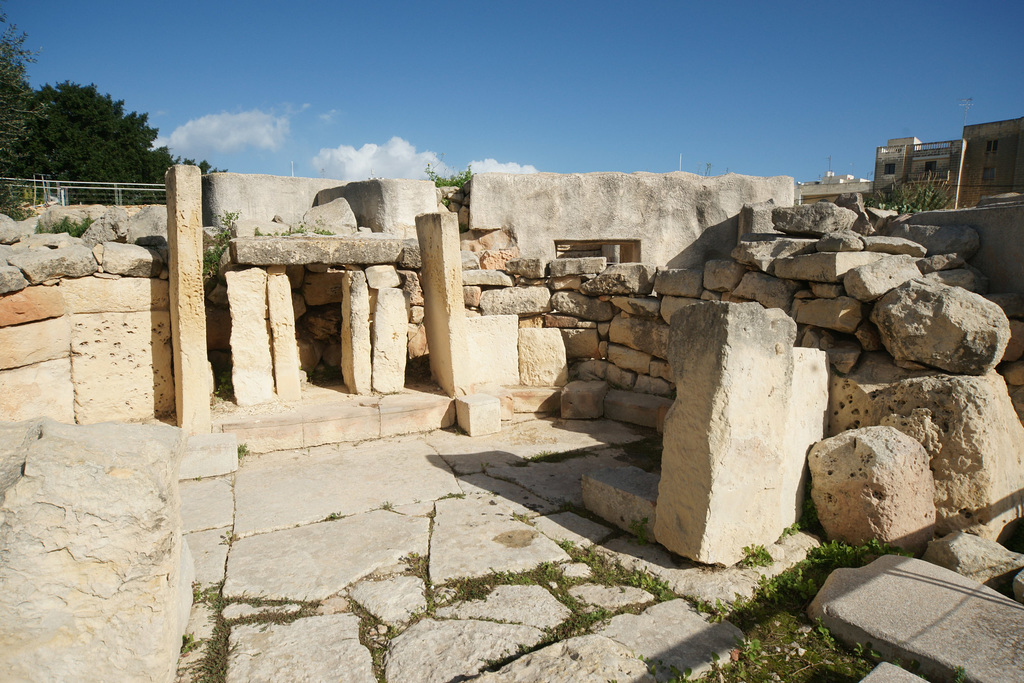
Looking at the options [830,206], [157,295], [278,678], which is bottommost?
[278,678]

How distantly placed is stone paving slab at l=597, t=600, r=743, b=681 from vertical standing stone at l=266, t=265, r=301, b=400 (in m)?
3.97

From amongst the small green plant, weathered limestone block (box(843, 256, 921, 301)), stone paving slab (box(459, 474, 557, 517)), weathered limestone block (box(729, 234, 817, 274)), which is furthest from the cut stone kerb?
weathered limestone block (box(729, 234, 817, 274))

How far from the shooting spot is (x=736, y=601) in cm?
278

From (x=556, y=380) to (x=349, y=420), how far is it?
7.61 ft

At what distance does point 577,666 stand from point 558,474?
7.41ft

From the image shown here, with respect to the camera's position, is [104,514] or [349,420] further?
[349,420]

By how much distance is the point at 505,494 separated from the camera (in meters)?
4.08

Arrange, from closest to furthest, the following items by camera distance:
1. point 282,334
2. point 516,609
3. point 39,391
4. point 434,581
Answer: point 516,609 → point 434,581 → point 39,391 → point 282,334

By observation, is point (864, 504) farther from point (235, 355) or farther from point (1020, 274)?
point (235, 355)

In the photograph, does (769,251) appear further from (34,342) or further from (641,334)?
(34,342)

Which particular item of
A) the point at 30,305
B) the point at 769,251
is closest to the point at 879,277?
the point at 769,251

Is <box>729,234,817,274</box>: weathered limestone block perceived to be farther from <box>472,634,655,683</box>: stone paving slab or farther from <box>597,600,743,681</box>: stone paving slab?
<box>472,634,655,683</box>: stone paving slab

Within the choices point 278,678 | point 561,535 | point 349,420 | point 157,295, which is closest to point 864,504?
point 561,535

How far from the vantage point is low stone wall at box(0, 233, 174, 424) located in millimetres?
4445
